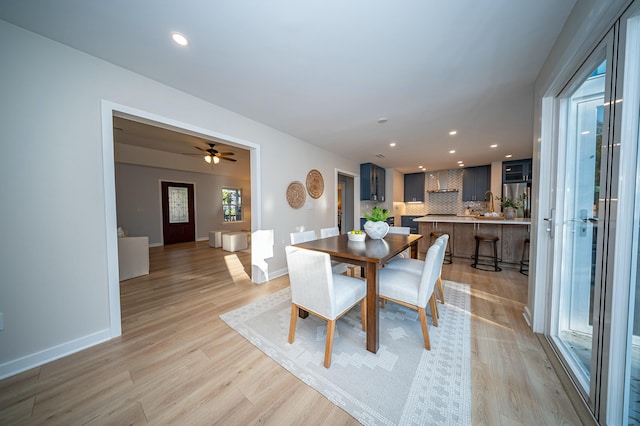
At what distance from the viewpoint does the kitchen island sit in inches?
145

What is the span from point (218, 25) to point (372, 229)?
2216mm

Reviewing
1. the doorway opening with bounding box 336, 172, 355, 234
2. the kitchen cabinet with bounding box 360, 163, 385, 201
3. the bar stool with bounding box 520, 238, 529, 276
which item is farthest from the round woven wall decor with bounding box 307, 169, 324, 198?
the bar stool with bounding box 520, 238, 529, 276

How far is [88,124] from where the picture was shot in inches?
67.3

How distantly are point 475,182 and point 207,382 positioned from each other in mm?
7626

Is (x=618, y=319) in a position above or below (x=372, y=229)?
below

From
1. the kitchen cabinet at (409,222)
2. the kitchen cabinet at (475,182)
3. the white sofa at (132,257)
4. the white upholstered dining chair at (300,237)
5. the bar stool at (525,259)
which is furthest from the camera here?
the kitchen cabinet at (409,222)

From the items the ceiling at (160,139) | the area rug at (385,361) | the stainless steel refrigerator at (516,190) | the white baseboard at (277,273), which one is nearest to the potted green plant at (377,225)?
the area rug at (385,361)

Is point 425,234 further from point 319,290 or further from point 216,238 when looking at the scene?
point 216,238

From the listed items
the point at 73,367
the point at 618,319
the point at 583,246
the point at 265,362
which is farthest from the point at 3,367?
the point at 583,246

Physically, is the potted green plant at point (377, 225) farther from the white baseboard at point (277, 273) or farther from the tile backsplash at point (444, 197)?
the tile backsplash at point (444, 197)

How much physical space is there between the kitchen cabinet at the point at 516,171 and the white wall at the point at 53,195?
766cm

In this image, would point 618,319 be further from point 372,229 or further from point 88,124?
point 88,124

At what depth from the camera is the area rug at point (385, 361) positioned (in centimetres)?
117

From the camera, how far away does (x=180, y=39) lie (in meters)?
1.54
